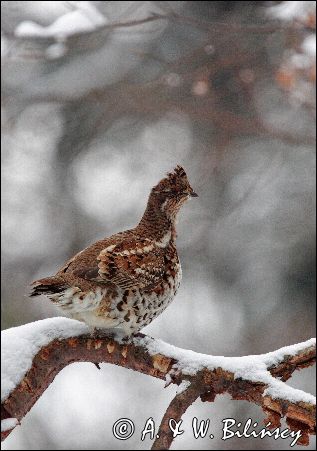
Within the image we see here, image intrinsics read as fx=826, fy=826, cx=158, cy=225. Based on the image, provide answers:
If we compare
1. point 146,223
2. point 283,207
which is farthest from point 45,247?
point 146,223

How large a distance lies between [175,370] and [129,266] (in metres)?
0.85

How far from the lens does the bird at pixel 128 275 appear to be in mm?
3463

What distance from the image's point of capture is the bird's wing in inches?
142

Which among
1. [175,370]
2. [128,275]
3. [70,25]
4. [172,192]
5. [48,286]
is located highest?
[70,25]

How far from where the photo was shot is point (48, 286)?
10.9ft

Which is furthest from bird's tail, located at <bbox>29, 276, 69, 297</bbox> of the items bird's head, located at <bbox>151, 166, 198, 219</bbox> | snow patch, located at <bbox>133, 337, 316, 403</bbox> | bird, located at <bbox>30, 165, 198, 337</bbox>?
bird's head, located at <bbox>151, 166, 198, 219</bbox>

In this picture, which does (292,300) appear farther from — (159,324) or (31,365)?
(31,365)

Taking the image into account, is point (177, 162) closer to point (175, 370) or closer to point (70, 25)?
point (70, 25)

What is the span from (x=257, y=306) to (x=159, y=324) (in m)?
1.43

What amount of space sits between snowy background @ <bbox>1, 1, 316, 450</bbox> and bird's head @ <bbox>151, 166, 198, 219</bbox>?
17.3ft

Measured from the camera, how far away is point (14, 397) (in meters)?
2.77

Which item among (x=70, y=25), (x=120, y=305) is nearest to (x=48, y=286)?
(x=120, y=305)

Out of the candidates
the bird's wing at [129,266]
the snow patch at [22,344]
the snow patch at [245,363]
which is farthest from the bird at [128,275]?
the snow patch at [245,363]

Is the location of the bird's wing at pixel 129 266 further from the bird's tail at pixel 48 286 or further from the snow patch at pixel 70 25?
the snow patch at pixel 70 25
